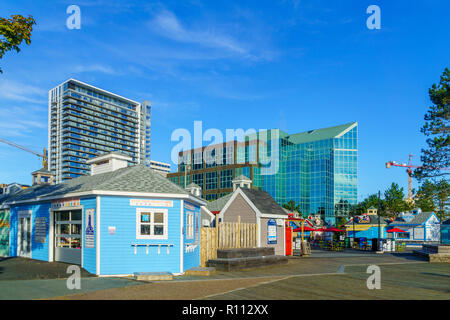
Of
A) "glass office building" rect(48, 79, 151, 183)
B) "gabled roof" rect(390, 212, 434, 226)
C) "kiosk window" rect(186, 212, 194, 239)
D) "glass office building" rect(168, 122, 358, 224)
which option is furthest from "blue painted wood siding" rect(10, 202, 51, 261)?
"glass office building" rect(48, 79, 151, 183)

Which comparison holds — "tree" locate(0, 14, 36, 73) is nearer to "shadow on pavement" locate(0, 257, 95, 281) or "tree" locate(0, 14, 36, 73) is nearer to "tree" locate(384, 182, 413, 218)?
"shadow on pavement" locate(0, 257, 95, 281)

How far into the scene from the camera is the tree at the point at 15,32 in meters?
11.6

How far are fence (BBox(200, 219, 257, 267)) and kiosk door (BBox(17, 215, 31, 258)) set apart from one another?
942 centimetres

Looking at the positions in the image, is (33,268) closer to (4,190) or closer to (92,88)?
(4,190)

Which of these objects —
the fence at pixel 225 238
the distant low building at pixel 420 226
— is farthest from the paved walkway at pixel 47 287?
the distant low building at pixel 420 226

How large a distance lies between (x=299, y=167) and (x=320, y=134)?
31.2ft

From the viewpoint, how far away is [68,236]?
1750 cm

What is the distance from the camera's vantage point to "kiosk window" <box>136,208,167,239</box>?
1547cm

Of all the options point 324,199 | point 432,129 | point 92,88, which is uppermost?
point 92,88

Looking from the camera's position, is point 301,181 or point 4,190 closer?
point 4,190

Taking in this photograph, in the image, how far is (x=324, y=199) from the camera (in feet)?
273
